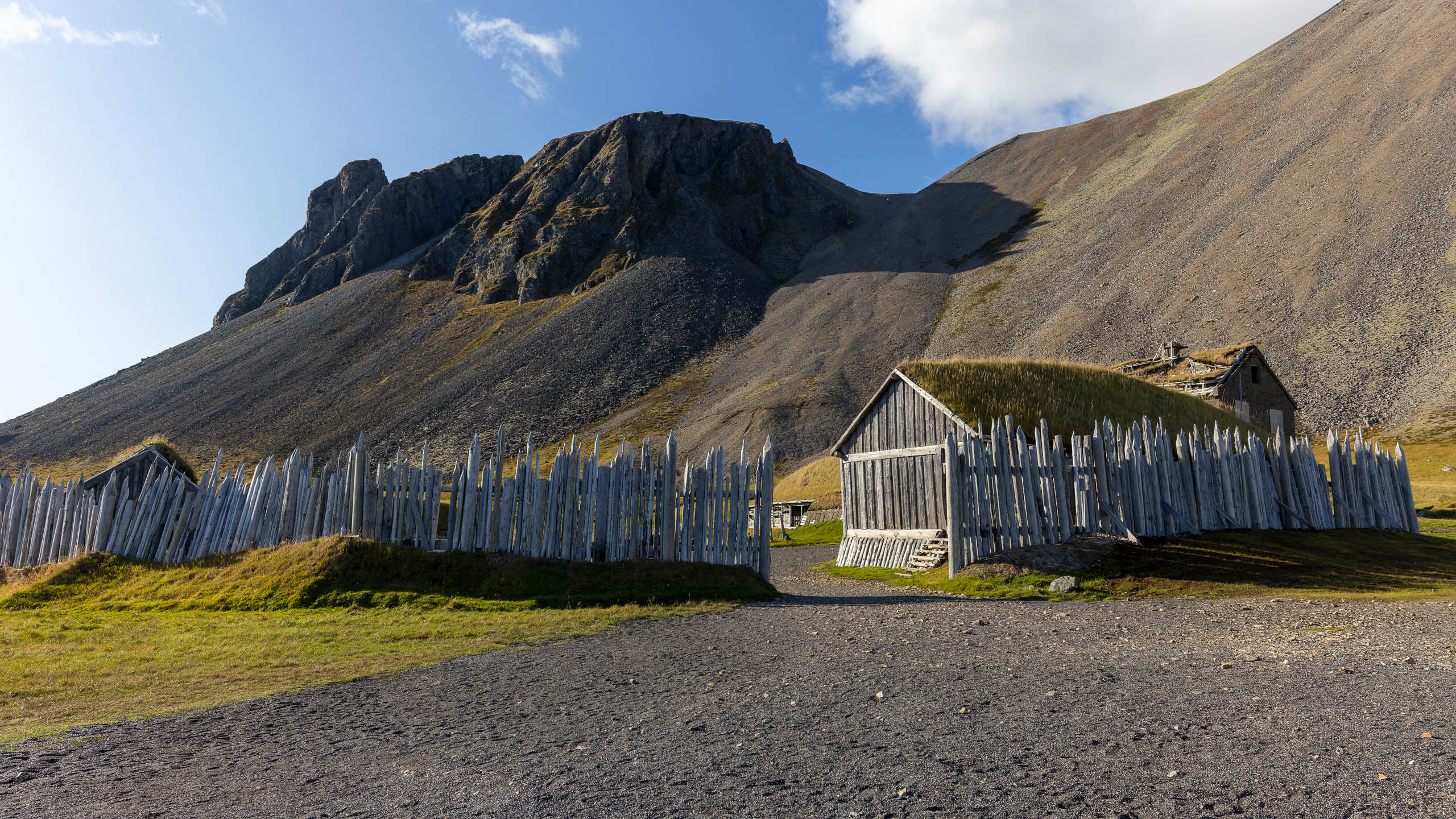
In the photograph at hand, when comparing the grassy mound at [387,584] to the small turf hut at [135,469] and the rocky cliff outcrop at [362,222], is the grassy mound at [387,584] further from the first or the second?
the rocky cliff outcrop at [362,222]

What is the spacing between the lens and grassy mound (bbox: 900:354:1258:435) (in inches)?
677

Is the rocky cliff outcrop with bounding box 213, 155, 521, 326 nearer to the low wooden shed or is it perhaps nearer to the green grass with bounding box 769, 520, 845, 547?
the green grass with bounding box 769, 520, 845, 547

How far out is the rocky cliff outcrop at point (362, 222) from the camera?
109688 millimetres

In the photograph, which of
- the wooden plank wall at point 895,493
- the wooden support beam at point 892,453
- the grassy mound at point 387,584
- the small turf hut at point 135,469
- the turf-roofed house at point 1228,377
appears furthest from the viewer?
the turf-roofed house at point 1228,377

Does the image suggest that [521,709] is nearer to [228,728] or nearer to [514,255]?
[228,728]

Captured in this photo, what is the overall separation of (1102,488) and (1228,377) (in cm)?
2682

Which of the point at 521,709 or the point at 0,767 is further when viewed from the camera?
the point at 521,709

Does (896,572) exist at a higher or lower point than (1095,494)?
lower

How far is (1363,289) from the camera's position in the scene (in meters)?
52.7

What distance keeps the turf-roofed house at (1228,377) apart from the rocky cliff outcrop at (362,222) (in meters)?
106

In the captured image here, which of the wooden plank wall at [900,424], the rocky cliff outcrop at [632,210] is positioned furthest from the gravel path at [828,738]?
the rocky cliff outcrop at [632,210]

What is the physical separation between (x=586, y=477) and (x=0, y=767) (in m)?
7.82

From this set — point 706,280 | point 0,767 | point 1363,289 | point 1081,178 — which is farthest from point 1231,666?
point 1081,178

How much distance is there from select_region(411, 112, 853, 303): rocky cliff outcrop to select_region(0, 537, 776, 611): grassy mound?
8319 centimetres
